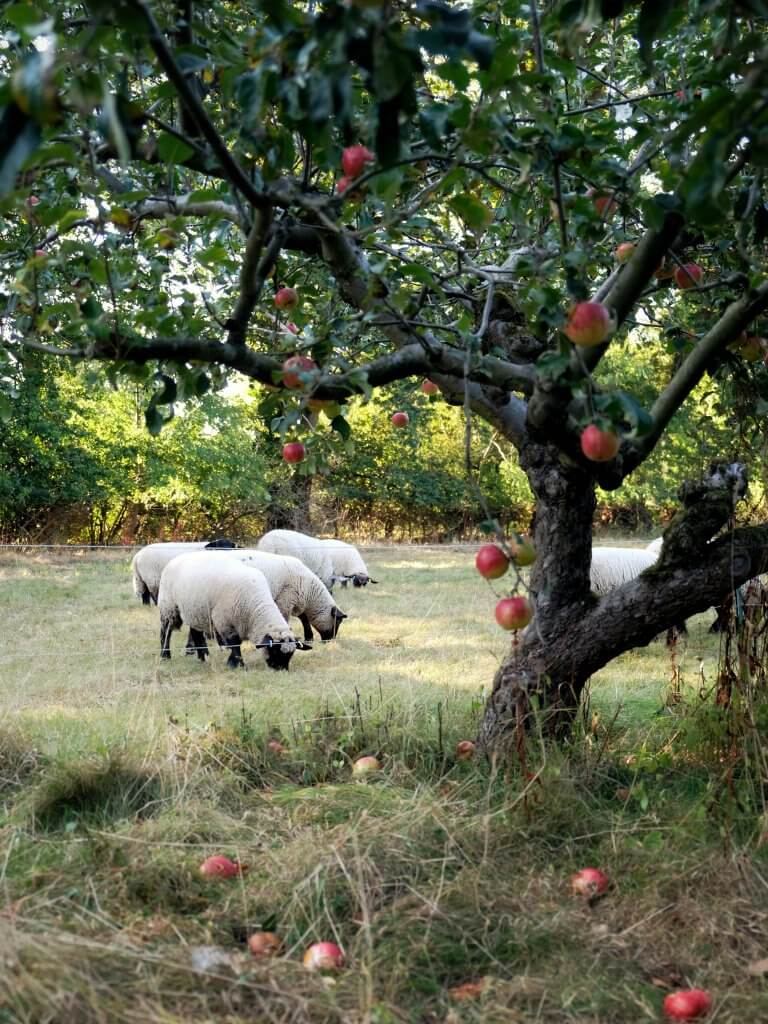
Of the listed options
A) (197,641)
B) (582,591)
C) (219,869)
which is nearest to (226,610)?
(197,641)

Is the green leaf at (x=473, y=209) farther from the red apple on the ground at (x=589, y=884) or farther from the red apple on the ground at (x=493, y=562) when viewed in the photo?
the red apple on the ground at (x=589, y=884)

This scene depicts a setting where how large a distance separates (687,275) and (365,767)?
242cm

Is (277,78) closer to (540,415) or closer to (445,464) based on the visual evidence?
(540,415)

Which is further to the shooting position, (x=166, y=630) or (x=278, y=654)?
(x=166, y=630)

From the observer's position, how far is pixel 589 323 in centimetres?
240

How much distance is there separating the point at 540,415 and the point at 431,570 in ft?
50.9

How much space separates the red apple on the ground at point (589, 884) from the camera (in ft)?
10.2

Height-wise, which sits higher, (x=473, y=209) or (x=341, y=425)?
(x=473, y=209)

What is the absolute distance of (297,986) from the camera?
99.8 inches

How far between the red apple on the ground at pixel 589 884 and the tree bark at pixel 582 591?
2.48 feet

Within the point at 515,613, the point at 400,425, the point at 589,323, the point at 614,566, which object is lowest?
the point at 614,566

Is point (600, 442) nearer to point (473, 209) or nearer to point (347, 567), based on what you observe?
point (473, 209)

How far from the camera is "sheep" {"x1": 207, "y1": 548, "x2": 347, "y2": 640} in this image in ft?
→ 35.5

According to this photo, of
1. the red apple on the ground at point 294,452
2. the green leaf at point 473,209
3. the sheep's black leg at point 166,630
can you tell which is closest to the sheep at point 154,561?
the sheep's black leg at point 166,630
